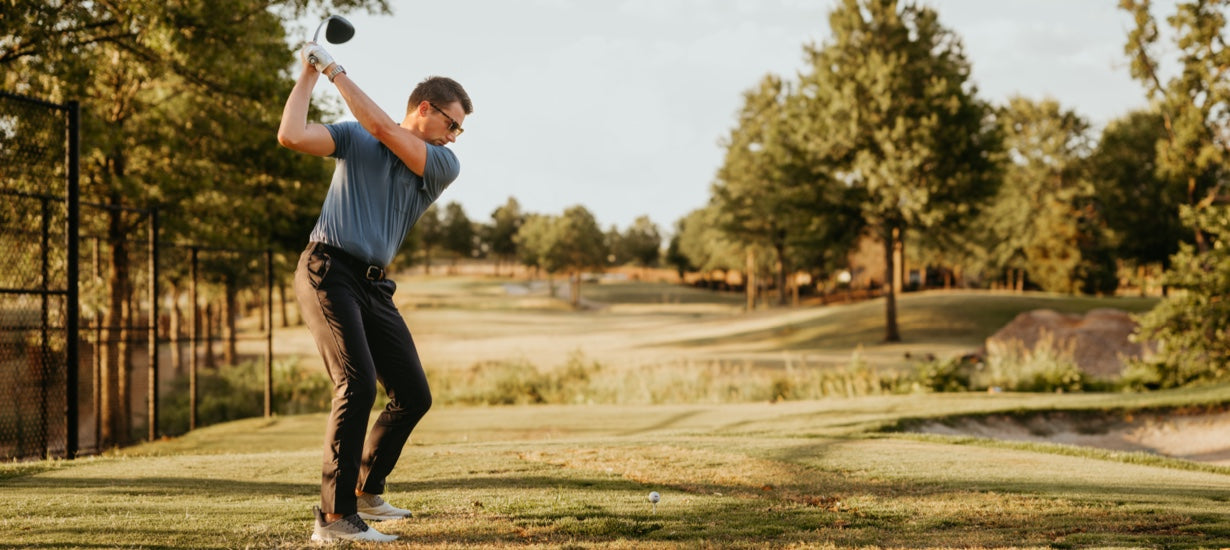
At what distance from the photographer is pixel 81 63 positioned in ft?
44.6

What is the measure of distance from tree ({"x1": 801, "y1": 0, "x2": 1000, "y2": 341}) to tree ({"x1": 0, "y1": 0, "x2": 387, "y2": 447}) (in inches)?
793

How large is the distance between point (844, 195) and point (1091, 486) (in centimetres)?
Answer: 2960

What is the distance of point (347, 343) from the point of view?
4.64 meters

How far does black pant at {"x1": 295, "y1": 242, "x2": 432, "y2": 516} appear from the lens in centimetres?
465

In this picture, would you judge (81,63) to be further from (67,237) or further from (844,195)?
(844,195)

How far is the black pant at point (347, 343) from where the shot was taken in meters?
4.65

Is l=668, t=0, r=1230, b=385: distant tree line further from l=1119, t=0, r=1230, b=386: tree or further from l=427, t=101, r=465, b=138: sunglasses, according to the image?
l=427, t=101, r=465, b=138: sunglasses

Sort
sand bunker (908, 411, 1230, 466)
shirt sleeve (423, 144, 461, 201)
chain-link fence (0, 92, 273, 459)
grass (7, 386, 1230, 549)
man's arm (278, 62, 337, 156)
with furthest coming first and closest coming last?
1. sand bunker (908, 411, 1230, 466)
2. chain-link fence (0, 92, 273, 459)
3. grass (7, 386, 1230, 549)
4. shirt sleeve (423, 144, 461, 201)
5. man's arm (278, 62, 337, 156)

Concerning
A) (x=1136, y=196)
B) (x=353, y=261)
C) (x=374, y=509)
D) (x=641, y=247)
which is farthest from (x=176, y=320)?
(x=641, y=247)

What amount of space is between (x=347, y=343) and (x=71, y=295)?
7.33m

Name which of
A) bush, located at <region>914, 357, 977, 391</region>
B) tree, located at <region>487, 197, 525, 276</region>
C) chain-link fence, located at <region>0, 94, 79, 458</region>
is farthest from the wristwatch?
tree, located at <region>487, 197, 525, 276</region>

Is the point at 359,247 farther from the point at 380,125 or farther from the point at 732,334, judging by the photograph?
the point at 732,334

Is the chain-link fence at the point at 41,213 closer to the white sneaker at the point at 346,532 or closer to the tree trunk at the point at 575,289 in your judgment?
the white sneaker at the point at 346,532

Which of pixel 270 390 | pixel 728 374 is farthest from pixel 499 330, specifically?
pixel 270 390
